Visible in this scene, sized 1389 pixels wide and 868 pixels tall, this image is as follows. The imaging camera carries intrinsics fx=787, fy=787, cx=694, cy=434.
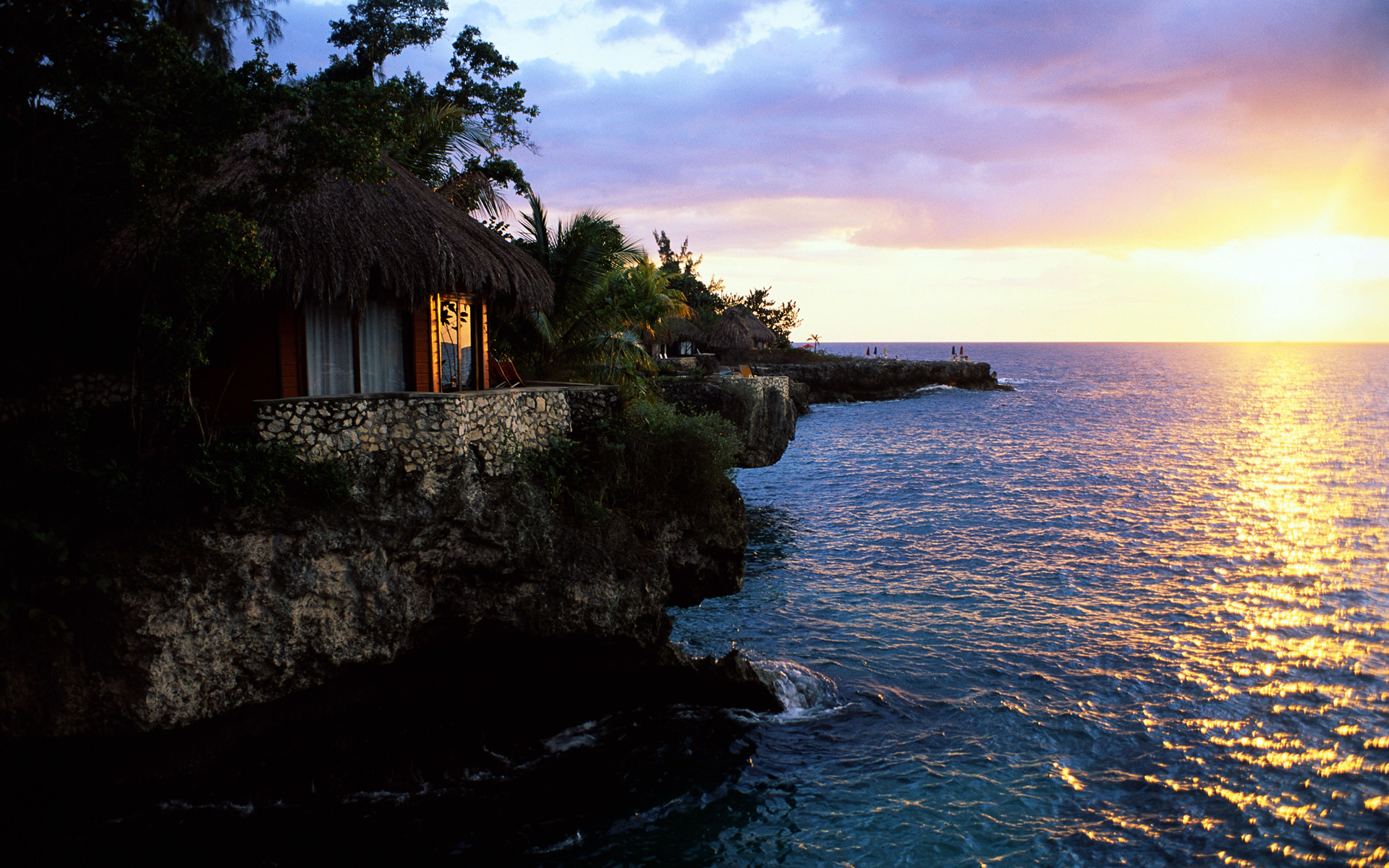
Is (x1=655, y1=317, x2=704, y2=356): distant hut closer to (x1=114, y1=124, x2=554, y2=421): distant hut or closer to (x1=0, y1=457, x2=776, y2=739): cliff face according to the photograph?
(x1=114, y1=124, x2=554, y2=421): distant hut

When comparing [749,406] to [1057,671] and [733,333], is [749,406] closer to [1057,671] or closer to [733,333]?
[1057,671]

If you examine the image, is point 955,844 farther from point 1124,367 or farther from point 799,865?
point 1124,367

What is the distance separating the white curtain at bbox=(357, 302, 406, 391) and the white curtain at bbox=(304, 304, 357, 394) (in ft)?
0.70

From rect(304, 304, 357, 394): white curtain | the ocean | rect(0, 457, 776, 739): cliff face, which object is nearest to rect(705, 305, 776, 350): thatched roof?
the ocean

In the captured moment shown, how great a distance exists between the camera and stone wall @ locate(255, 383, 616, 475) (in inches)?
434

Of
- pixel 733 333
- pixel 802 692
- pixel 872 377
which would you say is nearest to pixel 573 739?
pixel 802 692

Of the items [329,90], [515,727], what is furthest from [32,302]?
[515,727]

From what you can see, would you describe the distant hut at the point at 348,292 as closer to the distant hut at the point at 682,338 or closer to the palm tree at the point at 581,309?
the palm tree at the point at 581,309

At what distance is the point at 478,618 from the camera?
480 inches

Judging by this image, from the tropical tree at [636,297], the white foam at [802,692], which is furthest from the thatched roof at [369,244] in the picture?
the white foam at [802,692]

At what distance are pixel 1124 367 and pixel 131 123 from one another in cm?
16872

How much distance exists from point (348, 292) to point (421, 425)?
2.36 meters

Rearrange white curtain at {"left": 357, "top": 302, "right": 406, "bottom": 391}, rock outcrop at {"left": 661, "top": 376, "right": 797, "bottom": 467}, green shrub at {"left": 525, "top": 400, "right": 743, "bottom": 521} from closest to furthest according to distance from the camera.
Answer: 1. white curtain at {"left": 357, "top": 302, "right": 406, "bottom": 391}
2. green shrub at {"left": 525, "top": 400, "right": 743, "bottom": 521}
3. rock outcrop at {"left": 661, "top": 376, "right": 797, "bottom": 467}

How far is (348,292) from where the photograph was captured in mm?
12008
